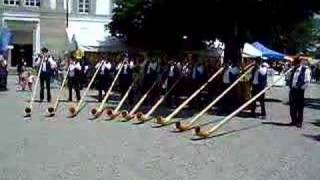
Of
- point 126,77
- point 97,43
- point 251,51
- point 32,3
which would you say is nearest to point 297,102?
point 126,77

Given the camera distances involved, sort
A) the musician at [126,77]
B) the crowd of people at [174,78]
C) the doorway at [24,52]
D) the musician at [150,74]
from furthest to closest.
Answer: the doorway at [24,52] < the musician at [150,74] < the musician at [126,77] < the crowd of people at [174,78]

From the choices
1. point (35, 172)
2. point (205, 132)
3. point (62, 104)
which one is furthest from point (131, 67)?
point (35, 172)

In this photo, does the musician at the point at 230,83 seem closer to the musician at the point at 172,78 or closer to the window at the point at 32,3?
the musician at the point at 172,78

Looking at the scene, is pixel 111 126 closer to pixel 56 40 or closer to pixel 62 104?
pixel 62 104

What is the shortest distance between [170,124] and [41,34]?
42.5 metres

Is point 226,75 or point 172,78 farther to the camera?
point 172,78

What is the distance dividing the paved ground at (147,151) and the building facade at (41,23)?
130 feet

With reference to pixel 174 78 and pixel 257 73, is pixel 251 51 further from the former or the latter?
pixel 257 73

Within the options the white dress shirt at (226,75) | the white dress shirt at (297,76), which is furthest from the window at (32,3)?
the white dress shirt at (297,76)

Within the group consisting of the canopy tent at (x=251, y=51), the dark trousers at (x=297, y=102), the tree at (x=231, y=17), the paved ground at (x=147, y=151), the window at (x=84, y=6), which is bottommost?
the paved ground at (x=147, y=151)

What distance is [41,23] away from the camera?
189ft

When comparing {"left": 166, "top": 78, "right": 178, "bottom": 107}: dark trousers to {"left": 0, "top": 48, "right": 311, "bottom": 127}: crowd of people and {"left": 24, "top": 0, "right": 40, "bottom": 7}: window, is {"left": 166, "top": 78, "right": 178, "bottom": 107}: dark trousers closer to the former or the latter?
{"left": 0, "top": 48, "right": 311, "bottom": 127}: crowd of people

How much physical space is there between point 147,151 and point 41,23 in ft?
154

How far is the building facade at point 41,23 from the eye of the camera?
5662cm
